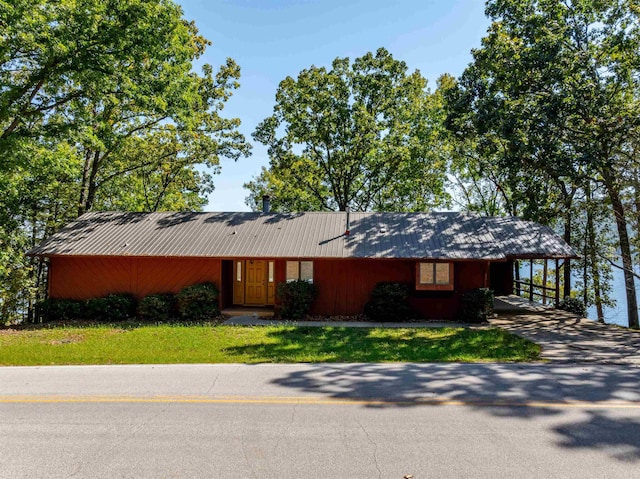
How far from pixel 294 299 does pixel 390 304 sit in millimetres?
3392

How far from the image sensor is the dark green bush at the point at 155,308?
1475cm

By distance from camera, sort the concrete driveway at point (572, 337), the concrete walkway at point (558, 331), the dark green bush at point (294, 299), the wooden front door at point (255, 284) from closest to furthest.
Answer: the concrete driveway at point (572, 337), the concrete walkway at point (558, 331), the dark green bush at point (294, 299), the wooden front door at point (255, 284)

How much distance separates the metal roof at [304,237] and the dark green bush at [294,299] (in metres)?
1.13

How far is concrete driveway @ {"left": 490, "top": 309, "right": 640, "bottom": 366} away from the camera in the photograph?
9156 millimetres

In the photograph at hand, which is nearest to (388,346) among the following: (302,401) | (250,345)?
(250,345)

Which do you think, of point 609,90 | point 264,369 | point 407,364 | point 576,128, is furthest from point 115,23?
point 609,90

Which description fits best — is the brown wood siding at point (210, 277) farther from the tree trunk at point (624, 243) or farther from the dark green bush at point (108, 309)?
the tree trunk at point (624, 243)

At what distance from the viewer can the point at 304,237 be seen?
639 inches

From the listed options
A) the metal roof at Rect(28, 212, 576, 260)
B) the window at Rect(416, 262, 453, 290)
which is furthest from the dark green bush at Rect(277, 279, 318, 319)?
the window at Rect(416, 262, 453, 290)

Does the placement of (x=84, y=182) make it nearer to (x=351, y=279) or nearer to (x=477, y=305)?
(x=351, y=279)

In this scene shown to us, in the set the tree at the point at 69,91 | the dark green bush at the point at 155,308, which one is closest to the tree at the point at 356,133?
the tree at the point at 69,91

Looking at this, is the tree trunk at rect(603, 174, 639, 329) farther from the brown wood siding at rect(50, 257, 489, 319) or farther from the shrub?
the brown wood siding at rect(50, 257, 489, 319)

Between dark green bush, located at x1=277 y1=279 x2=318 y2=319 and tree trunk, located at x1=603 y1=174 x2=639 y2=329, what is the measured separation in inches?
450

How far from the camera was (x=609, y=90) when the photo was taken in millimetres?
16453
